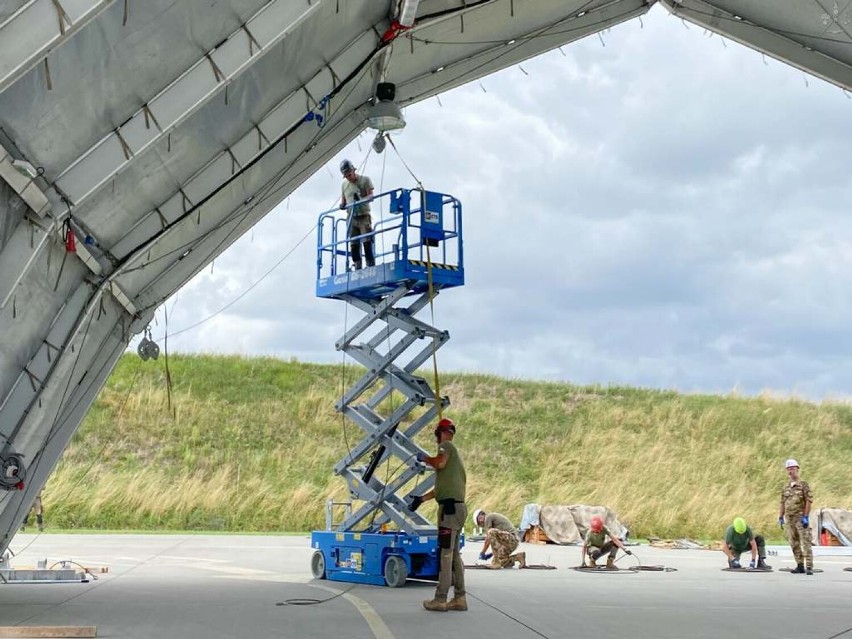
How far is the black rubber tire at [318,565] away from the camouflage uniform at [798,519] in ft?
27.6

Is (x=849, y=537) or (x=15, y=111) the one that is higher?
(x=15, y=111)

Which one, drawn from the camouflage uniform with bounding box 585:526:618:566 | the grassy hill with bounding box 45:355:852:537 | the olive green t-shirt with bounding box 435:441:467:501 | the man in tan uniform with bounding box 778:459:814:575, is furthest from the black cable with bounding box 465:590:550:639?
the grassy hill with bounding box 45:355:852:537

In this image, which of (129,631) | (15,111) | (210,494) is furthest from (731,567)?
(210,494)

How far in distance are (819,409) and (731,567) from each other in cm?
3215

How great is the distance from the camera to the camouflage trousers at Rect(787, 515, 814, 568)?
17156 mm

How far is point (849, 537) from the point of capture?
25.9 meters

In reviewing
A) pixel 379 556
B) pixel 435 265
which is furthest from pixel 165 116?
pixel 379 556

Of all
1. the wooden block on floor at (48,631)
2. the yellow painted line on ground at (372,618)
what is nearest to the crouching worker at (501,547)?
the yellow painted line on ground at (372,618)

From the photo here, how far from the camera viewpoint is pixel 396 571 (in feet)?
43.9

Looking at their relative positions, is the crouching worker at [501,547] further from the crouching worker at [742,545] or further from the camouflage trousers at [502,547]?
the crouching worker at [742,545]

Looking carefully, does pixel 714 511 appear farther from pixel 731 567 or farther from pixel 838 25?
pixel 838 25

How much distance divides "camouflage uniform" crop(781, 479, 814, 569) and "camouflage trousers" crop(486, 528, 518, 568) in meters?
5.02

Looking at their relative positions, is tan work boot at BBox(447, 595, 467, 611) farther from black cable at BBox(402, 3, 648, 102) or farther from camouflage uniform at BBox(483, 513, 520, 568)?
black cable at BBox(402, 3, 648, 102)

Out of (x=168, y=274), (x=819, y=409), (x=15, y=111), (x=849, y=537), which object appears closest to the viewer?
(x=15, y=111)
